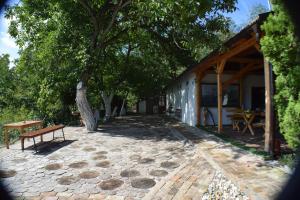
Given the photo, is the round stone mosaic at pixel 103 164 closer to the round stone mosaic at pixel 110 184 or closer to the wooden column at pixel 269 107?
the round stone mosaic at pixel 110 184

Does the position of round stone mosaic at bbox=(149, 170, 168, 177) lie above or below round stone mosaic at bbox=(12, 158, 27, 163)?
below

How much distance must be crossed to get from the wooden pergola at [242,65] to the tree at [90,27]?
755 millimetres

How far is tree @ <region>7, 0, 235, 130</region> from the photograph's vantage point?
9883 mm

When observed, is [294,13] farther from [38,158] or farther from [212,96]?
[212,96]

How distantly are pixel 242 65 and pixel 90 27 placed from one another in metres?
7.54

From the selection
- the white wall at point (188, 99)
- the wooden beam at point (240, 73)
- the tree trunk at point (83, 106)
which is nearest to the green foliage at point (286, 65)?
the wooden beam at point (240, 73)

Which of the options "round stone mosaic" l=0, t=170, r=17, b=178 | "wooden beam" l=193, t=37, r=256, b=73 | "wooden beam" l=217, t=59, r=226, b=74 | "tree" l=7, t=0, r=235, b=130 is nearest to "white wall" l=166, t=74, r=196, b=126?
"wooden beam" l=193, t=37, r=256, b=73

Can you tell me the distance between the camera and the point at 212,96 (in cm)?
1386

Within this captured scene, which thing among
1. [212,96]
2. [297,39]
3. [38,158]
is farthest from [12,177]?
[212,96]

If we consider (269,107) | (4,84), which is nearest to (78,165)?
(269,107)

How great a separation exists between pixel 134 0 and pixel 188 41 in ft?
8.98

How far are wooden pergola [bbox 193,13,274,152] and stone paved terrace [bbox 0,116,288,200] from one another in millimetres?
1171

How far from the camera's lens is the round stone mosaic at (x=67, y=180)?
507cm

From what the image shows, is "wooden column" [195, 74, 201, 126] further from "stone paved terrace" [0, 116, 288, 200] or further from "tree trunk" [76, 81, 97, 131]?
"tree trunk" [76, 81, 97, 131]
